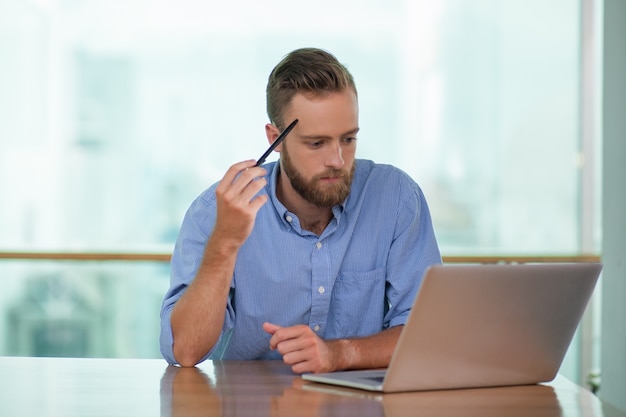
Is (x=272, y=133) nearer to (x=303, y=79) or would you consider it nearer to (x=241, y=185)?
(x=303, y=79)

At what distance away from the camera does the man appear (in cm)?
A: 197

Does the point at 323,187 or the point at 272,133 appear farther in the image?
the point at 272,133

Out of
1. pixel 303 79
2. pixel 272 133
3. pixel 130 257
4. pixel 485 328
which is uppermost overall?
pixel 303 79

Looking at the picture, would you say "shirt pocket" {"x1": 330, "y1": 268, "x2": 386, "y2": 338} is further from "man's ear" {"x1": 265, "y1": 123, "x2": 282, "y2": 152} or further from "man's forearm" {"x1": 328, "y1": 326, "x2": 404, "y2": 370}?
"man's ear" {"x1": 265, "y1": 123, "x2": 282, "y2": 152}

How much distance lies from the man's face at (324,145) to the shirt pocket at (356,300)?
17cm

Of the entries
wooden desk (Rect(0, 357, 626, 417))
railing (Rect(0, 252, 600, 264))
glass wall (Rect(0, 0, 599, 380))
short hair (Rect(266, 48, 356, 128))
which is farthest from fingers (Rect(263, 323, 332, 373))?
glass wall (Rect(0, 0, 599, 380))

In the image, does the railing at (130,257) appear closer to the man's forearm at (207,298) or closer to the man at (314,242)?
the man at (314,242)

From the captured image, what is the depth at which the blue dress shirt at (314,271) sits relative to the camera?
202 cm

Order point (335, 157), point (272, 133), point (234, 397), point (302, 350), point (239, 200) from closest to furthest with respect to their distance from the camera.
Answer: point (234, 397)
point (302, 350)
point (239, 200)
point (335, 157)
point (272, 133)

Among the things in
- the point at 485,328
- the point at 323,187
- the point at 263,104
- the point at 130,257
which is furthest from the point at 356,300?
the point at 263,104

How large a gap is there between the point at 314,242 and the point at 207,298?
11.5 inches

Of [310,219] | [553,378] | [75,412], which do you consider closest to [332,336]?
[310,219]

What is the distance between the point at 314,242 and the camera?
2.04 meters

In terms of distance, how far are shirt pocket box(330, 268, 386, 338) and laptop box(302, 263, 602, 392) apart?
1.48 feet
